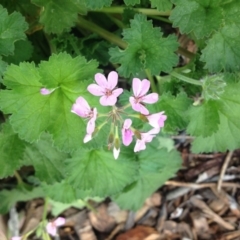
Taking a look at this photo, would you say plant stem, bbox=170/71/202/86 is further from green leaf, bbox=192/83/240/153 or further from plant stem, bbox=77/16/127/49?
plant stem, bbox=77/16/127/49

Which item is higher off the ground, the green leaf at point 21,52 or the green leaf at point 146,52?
the green leaf at point 146,52

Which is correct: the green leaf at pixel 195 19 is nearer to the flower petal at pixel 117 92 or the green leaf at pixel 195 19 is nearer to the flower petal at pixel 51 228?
the flower petal at pixel 117 92

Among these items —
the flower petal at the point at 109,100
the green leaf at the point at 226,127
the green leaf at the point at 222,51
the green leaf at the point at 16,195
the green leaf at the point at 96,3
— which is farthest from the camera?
the green leaf at the point at 16,195

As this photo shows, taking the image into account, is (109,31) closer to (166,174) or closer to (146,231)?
(166,174)

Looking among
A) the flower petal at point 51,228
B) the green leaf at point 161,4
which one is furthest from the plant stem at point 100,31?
the flower petal at point 51,228

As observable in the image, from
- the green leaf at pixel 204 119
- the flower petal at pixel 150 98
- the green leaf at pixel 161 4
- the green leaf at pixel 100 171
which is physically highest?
the green leaf at pixel 161 4

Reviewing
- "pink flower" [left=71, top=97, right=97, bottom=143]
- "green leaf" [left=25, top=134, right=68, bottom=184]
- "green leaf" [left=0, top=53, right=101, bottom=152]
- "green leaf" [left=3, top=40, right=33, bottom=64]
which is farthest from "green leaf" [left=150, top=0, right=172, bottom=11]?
"green leaf" [left=25, top=134, right=68, bottom=184]

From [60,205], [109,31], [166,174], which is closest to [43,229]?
[60,205]

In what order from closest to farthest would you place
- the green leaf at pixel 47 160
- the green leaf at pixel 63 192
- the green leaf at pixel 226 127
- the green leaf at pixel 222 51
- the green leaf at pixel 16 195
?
the green leaf at pixel 222 51 < the green leaf at pixel 226 127 < the green leaf at pixel 47 160 < the green leaf at pixel 63 192 < the green leaf at pixel 16 195
